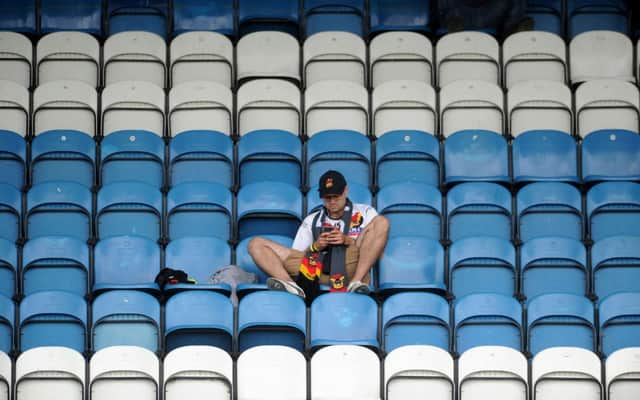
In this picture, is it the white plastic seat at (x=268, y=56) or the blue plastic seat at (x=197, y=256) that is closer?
the blue plastic seat at (x=197, y=256)

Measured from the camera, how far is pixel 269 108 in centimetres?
1026

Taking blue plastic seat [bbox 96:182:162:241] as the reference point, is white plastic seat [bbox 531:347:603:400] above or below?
below

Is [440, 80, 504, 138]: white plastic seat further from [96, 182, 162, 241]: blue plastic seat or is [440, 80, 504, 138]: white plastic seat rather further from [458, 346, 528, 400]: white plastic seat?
[458, 346, 528, 400]: white plastic seat

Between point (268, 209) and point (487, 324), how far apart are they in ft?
5.07

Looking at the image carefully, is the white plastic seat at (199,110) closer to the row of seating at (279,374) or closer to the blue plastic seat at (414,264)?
the blue plastic seat at (414,264)

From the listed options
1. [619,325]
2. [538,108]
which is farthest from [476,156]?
[619,325]

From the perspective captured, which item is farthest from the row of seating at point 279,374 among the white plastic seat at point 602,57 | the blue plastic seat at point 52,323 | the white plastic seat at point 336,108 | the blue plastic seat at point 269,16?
the blue plastic seat at point 269,16

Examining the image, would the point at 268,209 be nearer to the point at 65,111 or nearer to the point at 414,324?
the point at 414,324

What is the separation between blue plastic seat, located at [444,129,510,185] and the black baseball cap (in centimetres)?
113

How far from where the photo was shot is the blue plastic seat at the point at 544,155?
9906 millimetres

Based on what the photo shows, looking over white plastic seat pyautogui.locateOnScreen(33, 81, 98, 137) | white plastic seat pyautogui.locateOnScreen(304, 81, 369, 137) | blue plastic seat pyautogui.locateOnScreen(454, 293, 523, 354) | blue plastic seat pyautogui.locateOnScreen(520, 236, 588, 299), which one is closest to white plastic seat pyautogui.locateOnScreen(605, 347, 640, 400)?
blue plastic seat pyautogui.locateOnScreen(454, 293, 523, 354)

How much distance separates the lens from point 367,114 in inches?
401

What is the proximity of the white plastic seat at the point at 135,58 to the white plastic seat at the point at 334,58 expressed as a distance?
983 mm

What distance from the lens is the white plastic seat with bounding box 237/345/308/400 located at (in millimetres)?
8156
